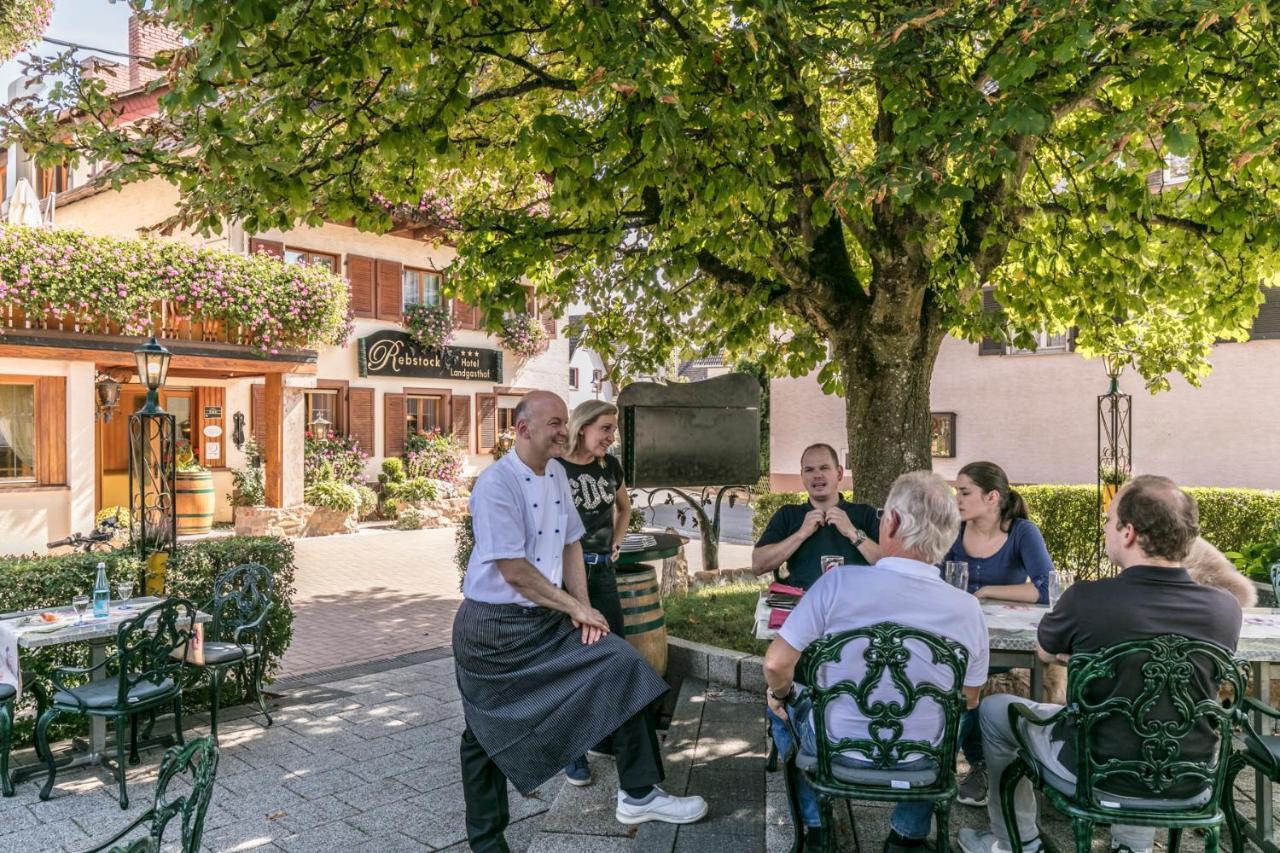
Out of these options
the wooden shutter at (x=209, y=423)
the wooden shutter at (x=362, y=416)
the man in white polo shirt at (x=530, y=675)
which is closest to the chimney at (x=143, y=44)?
the wooden shutter at (x=209, y=423)

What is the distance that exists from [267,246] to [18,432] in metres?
5.53

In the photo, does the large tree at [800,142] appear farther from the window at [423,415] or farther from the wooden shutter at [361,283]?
the window at [423,415]

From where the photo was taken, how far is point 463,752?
3650 mm

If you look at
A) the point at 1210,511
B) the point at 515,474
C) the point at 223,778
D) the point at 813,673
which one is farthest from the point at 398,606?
the point at 1210,511

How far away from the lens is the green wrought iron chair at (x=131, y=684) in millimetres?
4695

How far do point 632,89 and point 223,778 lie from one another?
436 cm

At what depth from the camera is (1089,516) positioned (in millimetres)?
12133

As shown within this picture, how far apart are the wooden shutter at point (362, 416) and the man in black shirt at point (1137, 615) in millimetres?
17080

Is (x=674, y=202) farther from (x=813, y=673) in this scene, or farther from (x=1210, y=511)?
(x=1210, y=511)

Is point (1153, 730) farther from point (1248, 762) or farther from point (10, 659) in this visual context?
point (10, 659)

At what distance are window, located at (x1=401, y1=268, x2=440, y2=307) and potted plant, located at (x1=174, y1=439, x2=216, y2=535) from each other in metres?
6.85

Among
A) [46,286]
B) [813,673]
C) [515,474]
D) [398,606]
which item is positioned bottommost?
[398,606]

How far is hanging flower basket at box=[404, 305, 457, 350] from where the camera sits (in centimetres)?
1961

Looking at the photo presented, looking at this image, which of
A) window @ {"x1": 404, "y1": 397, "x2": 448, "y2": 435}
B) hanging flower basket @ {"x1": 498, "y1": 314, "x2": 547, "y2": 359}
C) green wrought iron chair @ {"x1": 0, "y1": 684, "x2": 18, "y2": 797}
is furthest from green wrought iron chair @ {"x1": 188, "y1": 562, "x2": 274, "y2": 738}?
hanging flower basket @ {"x1": 498, "y1": 314, "x2": 547, "y2": 359}
